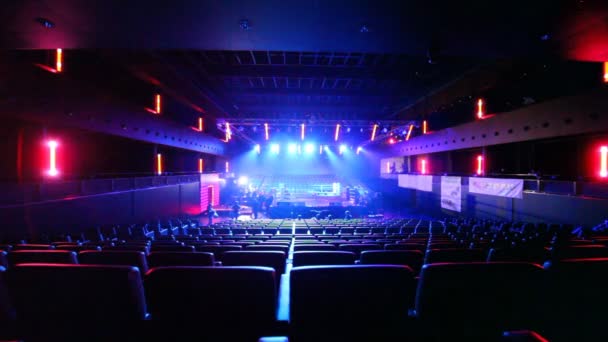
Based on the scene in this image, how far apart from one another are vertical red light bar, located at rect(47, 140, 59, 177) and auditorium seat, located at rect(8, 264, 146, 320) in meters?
10.4

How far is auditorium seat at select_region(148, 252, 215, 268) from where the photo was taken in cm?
356

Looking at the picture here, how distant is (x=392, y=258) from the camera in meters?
3.89

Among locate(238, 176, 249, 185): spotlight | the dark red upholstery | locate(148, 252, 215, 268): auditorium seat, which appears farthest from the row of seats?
locate(238, 176, 249, 185): spotlight

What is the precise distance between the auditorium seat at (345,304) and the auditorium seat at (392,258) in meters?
2.00

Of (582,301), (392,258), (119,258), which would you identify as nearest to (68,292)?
(119,258)

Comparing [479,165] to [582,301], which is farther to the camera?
[479,165]

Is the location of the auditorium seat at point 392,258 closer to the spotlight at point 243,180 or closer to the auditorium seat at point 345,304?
the auditorium seat at point 345,304

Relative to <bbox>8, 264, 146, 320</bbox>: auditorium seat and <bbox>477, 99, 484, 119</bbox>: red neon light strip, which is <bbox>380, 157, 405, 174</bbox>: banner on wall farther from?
<bbox>8, 264, 146, 320</bbox>: auditorium seat

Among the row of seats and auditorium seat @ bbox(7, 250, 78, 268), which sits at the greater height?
the row of seats

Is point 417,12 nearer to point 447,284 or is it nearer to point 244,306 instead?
point 447,284

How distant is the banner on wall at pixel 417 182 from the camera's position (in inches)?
792

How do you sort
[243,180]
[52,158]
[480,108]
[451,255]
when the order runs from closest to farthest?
[451,255]
[52,158]
[480,108]
[243,180]

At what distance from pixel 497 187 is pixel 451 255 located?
1310 cm

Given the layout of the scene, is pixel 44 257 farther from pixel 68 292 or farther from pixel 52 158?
pixel 52 158
